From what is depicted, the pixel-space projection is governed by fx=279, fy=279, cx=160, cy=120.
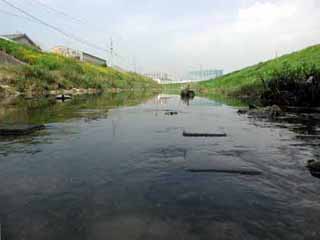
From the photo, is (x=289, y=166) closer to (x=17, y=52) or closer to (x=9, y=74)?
(x=9, y=74)

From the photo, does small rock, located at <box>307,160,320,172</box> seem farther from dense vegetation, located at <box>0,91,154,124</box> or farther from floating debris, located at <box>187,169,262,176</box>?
dense vegetation, located at <box>0,91,154,124</box>

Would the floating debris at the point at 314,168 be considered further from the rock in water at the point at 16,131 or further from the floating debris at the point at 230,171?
the rock in water at the point at 16,131

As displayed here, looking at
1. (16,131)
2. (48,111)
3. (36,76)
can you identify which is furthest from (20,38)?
(16,131)

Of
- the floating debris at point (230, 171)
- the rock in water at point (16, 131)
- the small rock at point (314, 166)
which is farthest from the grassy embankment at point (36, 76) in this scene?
the small rock at point (314, 166)

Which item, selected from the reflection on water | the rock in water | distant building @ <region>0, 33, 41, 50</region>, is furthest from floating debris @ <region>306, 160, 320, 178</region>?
distant building @ <region>0, 33, 41, 50</region>

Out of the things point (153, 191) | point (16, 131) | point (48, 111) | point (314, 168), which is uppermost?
point (48, 111)

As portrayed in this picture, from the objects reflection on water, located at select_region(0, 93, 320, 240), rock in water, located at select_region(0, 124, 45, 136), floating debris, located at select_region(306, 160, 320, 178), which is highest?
rock in water, located at select_region(0, 124, 45, 136)

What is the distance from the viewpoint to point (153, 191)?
15.8 feet

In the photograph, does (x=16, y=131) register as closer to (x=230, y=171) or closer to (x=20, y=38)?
(x=230, y=171)

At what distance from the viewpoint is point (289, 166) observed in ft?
20.4

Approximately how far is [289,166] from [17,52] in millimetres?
67029

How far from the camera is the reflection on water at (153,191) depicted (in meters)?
3.54

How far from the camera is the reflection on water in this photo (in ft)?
11.6

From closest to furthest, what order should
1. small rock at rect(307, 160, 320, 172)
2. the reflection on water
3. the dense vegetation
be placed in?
the reflection on water
small rock at rect(307, 160, 320, 172)
the dense vegetation
